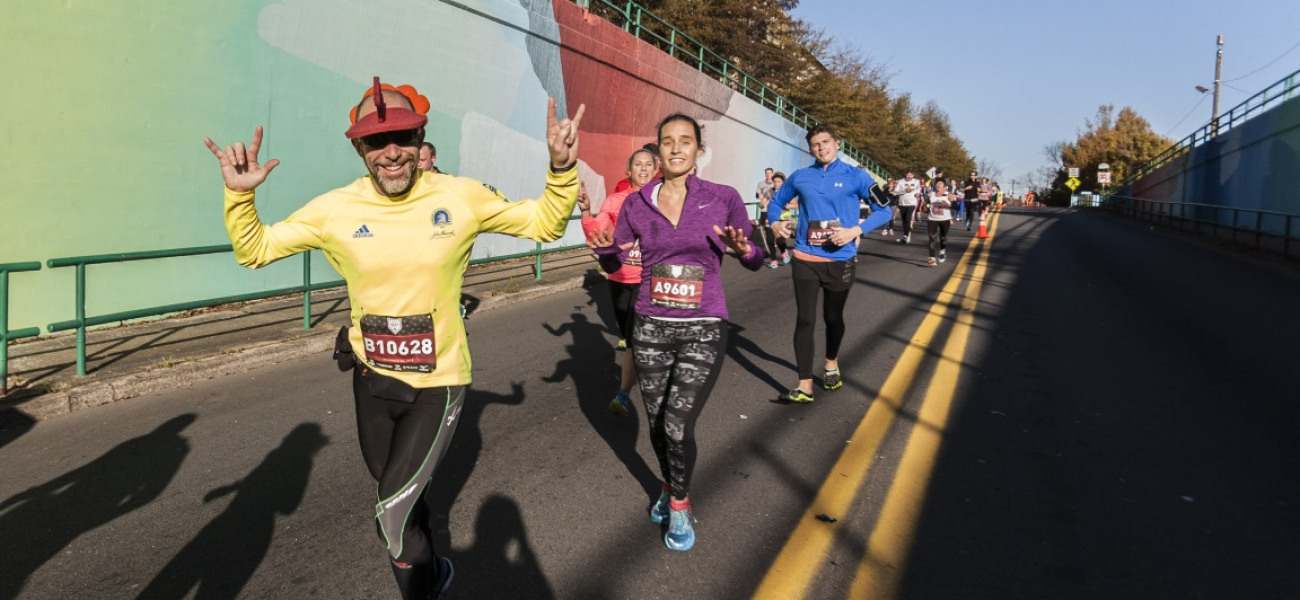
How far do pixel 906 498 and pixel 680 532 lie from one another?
49.3 inches

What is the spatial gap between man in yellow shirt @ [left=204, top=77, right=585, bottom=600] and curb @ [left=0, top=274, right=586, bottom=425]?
405 cm

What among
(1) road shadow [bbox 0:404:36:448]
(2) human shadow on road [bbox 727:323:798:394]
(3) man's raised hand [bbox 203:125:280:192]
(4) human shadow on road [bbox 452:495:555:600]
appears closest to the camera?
(3) man's raised hand [bbox 203:125:280:192]

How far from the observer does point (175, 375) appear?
6.25 m

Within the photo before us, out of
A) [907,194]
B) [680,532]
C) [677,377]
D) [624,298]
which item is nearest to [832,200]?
[624,298]

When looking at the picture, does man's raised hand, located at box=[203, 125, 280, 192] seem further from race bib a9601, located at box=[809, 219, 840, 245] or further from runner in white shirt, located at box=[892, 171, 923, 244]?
runner in white shirt, located at box=[892, 171, 923, 244]

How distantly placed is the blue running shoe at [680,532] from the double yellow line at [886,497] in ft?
1.27

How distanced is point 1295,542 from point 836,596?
2.19 meters

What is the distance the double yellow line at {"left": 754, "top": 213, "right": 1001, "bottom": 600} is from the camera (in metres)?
3.15

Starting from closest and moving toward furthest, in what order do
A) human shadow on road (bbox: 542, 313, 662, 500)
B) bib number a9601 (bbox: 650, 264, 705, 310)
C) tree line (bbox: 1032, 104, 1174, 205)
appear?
1. bib number a9601 (bbox: 650, 264, 705, 310)
2. human shadow on road (bbox: 542, 313, 662, 500)
3. tree line (bbox: 1032, 104, 1174, 205)

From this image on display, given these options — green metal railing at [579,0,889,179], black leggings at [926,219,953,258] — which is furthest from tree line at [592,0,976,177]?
black leggings at [926,219,953,258]

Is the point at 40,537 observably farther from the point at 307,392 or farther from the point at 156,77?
the point at 156,77

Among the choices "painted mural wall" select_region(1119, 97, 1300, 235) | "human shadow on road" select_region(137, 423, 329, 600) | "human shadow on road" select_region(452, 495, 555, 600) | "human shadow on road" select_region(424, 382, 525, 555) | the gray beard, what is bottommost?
"human shadow on road" select_region(137, 423, 329, 600)

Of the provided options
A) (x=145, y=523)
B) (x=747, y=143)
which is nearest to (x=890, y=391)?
(x=145, y=523)

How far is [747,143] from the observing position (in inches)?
1163
